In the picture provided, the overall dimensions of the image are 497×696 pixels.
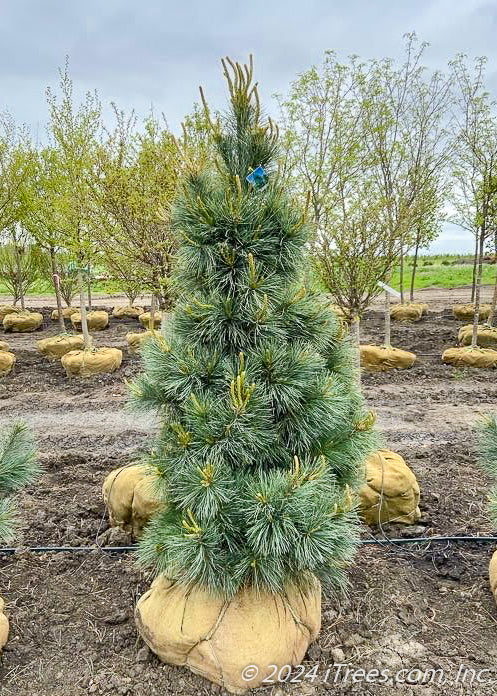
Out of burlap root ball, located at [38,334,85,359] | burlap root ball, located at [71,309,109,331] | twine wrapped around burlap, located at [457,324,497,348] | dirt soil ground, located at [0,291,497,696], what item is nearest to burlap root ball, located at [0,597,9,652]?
dirt soil ground, located at [0,291,497,696]

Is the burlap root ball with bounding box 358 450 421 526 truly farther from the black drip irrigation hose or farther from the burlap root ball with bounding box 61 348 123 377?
the burlap root ball with bounding box 61 348 123 377

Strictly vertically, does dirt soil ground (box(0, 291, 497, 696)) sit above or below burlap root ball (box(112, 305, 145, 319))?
below

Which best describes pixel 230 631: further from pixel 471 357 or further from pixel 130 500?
pixel 471 357

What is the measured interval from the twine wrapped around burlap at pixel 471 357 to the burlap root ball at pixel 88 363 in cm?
616

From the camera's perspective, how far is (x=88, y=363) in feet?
29.4

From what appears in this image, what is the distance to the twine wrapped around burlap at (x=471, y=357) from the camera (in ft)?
30.1

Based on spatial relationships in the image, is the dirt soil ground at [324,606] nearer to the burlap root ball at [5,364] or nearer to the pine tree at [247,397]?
the pine tree at [247,397]

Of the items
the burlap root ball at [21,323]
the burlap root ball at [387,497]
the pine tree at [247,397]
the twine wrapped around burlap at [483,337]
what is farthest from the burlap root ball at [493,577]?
the burlap root ball at [21,323]

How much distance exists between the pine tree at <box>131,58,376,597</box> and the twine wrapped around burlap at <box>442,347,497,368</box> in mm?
7455

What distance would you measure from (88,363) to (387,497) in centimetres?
662

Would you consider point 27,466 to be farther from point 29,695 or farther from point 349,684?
point 349,684

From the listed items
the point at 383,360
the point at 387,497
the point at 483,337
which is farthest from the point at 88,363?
the point at 483,337

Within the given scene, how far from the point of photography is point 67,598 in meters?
2.81

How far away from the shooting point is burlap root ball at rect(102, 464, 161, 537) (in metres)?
3.39
